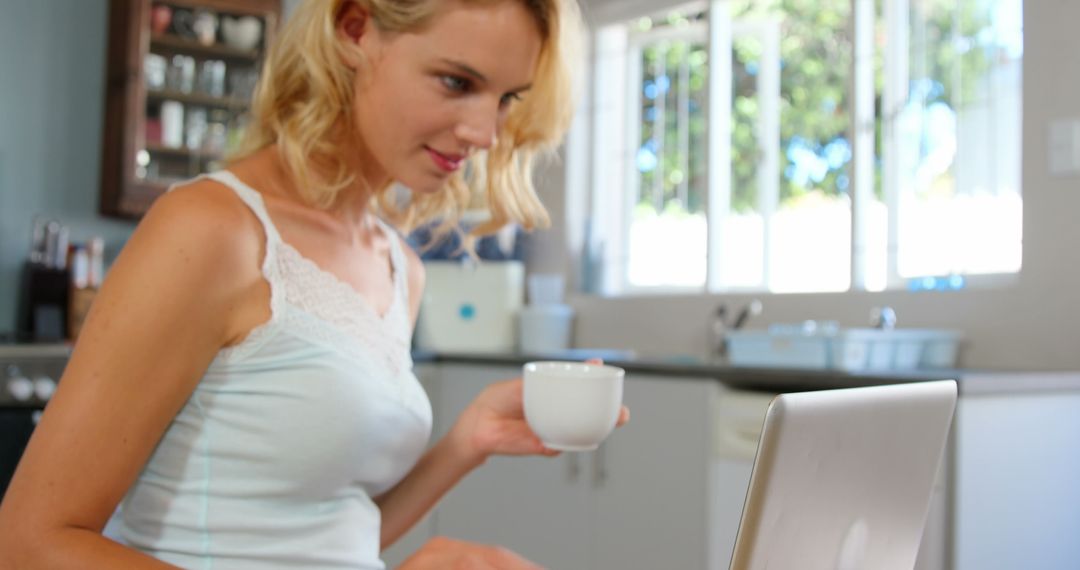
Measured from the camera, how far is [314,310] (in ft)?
3.51

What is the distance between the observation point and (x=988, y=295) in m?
2.54

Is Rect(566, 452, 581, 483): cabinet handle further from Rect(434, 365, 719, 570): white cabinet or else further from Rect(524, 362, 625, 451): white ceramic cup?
Rect(524, 362, 625, 451): white ceramic cup

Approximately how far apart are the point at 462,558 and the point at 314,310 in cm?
38

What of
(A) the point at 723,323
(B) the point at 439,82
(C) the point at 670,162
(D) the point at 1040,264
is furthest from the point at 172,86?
(D) the point at 1040,264

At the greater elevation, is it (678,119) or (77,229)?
(678,119)

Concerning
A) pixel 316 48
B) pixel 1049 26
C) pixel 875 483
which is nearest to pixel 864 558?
pixel 875 483

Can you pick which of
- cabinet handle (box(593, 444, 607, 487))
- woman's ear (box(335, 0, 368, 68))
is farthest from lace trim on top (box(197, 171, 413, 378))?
cabinet handle (box(593, 444, 607, 487))

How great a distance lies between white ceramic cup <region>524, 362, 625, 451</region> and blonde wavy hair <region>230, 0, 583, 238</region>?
336mm

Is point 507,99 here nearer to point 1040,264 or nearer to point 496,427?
point 496,427

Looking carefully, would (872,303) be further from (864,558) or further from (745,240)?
(864,558)

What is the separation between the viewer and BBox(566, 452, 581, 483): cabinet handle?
8.95 ft

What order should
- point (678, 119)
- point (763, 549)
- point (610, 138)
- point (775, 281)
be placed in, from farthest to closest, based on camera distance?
point (610, 138) → point (678, 119) → point (775, 281) → point (763, 549)

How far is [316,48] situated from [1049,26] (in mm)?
1984

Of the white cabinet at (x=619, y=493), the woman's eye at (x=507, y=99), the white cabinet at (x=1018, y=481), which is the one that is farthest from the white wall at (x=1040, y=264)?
the woman's eye at (x=507, y=99)
